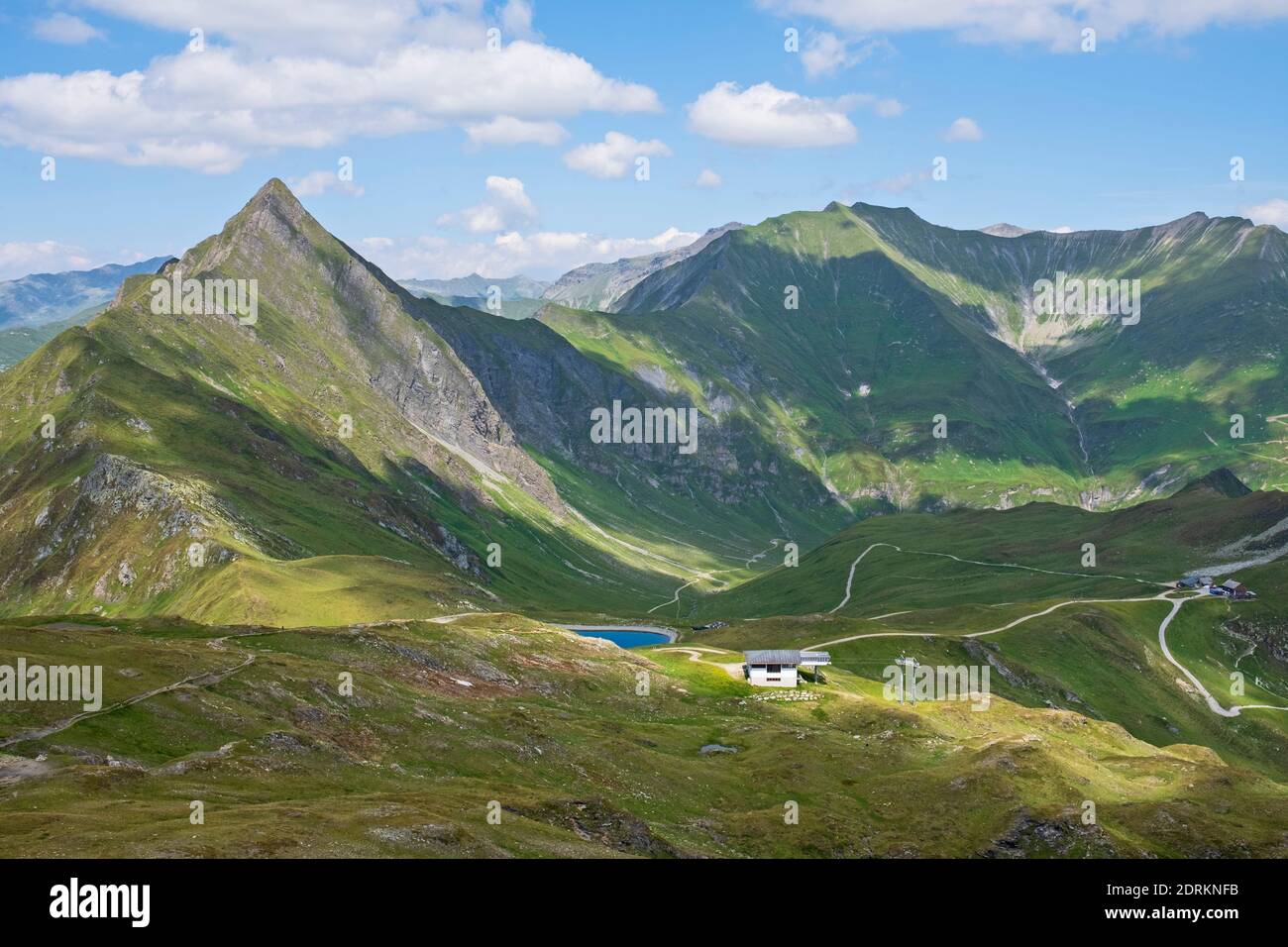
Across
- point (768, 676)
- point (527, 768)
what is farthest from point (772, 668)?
point (527, 768)

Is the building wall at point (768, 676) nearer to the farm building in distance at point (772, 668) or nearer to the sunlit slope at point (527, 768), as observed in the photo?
the farm building in distance at point (772, 668)

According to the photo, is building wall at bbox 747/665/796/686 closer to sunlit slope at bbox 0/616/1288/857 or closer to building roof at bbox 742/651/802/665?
building roof at bbox 742/651/802/665

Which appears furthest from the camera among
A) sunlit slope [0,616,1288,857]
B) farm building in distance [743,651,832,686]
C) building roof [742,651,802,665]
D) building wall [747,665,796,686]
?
building roof [742,651,802,665]

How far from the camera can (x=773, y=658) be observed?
492 ft

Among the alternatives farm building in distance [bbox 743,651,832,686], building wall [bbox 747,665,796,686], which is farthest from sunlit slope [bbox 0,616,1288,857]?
farm building in distance [bbox 743,651,832,686]

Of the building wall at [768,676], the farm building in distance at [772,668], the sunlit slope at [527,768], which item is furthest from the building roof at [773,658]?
the sunlit slope at [527,768]

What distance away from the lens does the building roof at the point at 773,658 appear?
149625 millimetres

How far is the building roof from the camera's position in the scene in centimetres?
14962

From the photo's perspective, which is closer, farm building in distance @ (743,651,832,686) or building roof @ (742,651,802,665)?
farm building in distance @ (743,651,832,686)

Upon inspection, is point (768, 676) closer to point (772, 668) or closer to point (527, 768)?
point (772, 668)
